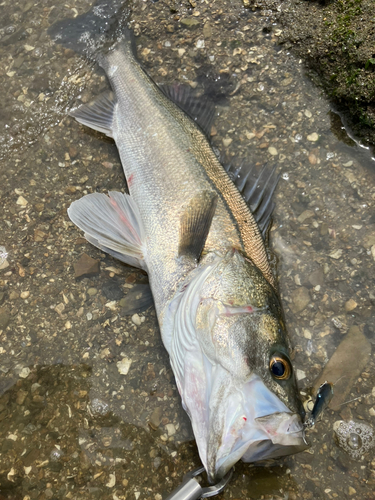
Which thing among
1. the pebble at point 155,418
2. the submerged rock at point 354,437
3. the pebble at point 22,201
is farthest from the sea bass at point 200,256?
the submerged rock at point 354,437

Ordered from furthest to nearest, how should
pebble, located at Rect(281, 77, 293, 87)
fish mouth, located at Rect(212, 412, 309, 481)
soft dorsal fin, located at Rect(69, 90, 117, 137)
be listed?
pebble, located at Rect(281, 77, 293, 87) < soft dorsal fin, located at Rect(69, 90, 117, 137) < fish mouth, located at Rect(212, 412, 309, 481)

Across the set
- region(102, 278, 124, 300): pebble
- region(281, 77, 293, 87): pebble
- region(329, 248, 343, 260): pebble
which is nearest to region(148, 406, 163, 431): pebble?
region(102, 278, 124, 300): pebble

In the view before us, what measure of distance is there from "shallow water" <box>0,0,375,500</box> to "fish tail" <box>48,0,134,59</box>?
0.11 meters

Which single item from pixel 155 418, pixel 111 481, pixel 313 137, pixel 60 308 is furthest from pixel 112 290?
pixel 313 137

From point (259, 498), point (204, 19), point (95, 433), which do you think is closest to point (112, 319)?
point (95, 433)

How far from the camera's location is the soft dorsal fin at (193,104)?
10.8 feet

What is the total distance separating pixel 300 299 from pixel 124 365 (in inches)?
54.4

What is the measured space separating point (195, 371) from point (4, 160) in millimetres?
2415

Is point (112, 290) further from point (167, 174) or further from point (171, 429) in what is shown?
point (171, 429)

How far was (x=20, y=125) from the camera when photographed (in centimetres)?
342

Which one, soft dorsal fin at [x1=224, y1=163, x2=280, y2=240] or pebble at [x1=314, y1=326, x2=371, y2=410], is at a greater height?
soft dorsal fin at [x1=224, y1=163, x2=280, y2=240]

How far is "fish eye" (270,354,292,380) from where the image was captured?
2092mm

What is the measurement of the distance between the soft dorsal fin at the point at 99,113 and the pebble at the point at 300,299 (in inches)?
80.0

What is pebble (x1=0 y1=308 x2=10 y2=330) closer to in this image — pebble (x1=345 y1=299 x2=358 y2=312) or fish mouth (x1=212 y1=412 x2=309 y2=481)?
fish mouth (x1=212 y1=412 x2=309 y2=481)
